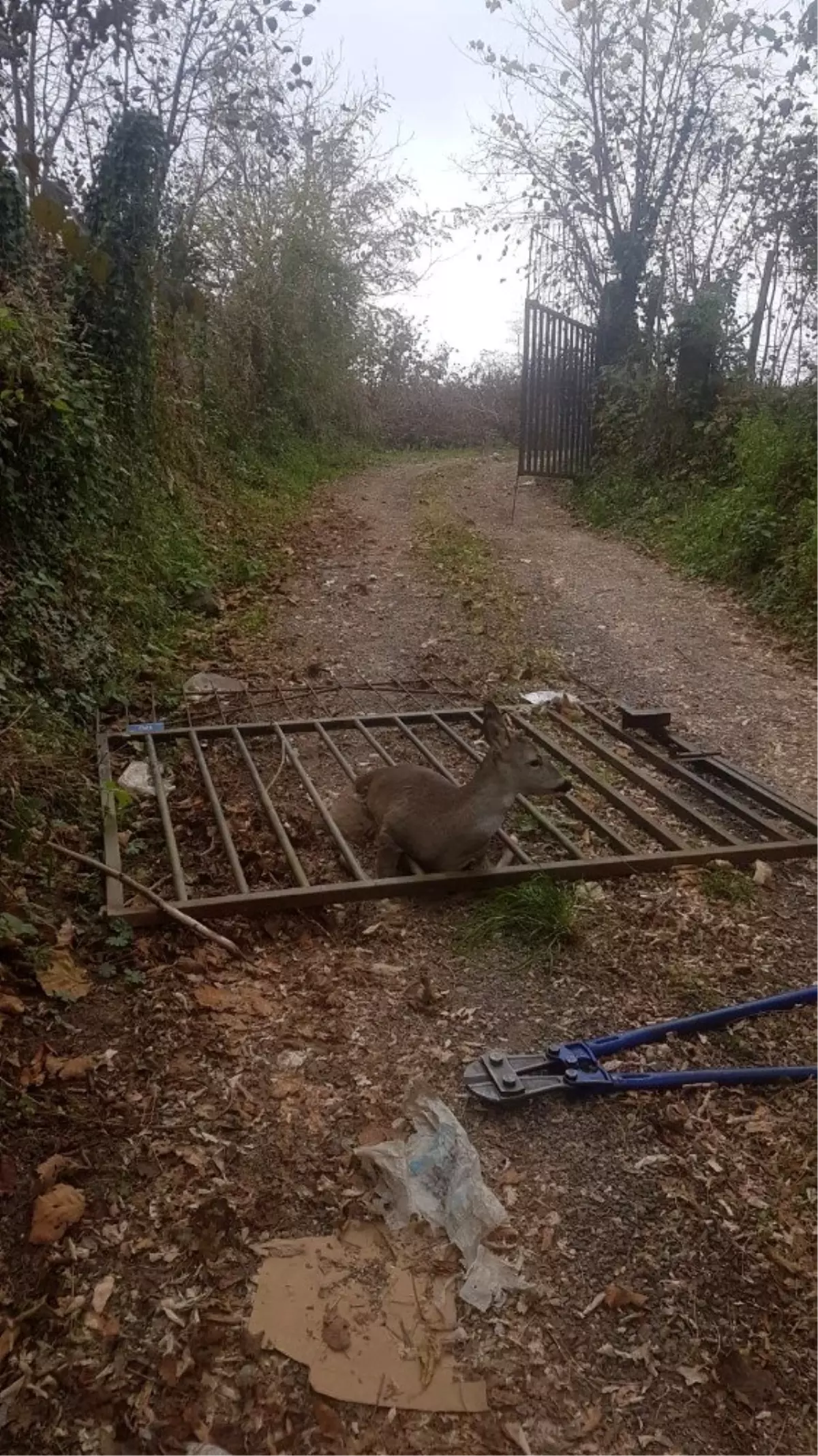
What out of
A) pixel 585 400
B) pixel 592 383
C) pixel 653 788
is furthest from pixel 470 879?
pixel 592 383

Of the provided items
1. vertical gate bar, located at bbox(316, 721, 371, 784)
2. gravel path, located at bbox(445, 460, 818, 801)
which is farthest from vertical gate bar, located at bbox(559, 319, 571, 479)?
vertical gate bar, located at bbox(316, 721, 371, 784)

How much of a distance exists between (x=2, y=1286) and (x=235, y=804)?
2642mm

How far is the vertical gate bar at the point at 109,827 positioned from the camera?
3.50 m

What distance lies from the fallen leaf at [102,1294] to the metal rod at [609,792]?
2809 millimetres

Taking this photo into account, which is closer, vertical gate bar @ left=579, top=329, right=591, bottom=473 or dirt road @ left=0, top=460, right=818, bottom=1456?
dirt road @ left=0, top=460, right=818, bottom=1456

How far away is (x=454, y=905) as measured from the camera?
12.3 ft

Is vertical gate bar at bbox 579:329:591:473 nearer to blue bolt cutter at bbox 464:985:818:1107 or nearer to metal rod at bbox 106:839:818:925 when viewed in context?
metal rod at bbox 106:839:818:925

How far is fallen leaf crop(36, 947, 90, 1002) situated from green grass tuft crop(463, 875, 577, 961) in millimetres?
1326

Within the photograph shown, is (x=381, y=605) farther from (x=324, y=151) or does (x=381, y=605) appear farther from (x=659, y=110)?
(x=324, y=151)

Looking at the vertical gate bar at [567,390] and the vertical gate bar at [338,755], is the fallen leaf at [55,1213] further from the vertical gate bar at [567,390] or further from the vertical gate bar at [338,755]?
the vertical gate bar at [567,390]

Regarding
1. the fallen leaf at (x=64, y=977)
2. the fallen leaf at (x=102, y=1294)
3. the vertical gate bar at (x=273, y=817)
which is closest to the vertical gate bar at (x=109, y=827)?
the fallen leaf at (x=64, y=977)

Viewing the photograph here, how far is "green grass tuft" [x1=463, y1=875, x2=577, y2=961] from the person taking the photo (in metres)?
3.49

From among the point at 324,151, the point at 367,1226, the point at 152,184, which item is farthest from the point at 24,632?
the point at 324,151

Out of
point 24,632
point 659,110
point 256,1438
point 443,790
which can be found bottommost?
point 256,1438
